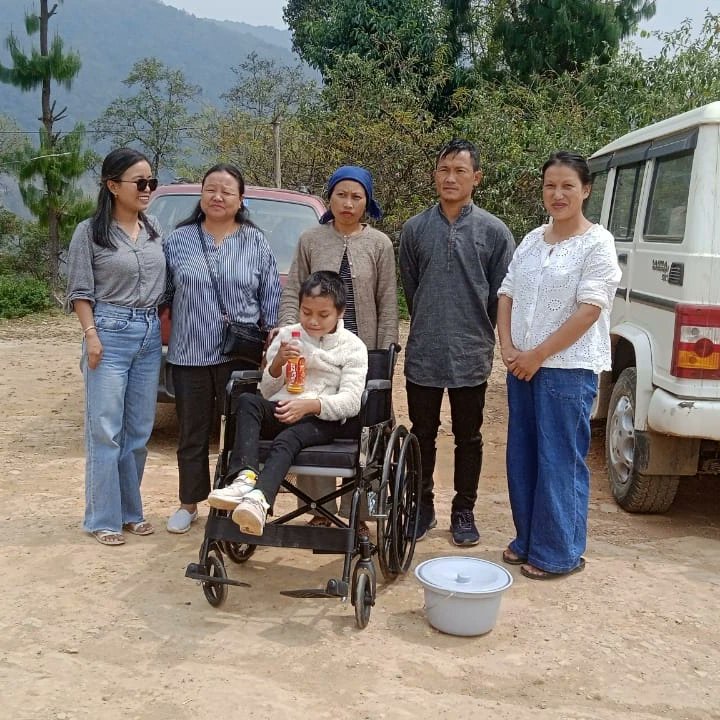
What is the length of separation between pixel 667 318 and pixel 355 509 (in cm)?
195

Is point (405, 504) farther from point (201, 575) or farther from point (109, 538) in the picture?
point (109, 538)

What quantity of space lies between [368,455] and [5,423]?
4.04 metres

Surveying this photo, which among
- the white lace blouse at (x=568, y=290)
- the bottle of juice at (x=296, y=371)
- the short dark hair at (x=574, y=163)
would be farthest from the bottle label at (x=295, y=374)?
the short dark hair at (x=574, y=163)

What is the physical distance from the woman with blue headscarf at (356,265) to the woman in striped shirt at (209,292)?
0.69ft

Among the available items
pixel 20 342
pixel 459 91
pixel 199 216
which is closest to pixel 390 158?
pixel 459 91

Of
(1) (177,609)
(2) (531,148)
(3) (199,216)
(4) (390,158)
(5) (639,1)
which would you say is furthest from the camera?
(5) (639,1)

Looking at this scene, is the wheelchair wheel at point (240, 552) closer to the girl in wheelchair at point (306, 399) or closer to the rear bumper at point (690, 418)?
the girl in wheelchair at point (306, 399)

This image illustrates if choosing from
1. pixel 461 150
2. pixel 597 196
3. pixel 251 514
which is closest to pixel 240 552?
pixel 251 514

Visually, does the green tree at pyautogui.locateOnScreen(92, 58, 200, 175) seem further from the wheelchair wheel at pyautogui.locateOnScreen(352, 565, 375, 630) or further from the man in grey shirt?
the wheelchair wheel at pyautogui.locateOnScreen(352, 565, 375, 630)

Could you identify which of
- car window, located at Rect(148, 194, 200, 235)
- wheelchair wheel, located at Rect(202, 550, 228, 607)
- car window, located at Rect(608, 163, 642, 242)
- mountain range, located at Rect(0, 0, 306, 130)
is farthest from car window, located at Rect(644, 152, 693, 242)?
mountain range, located at Rect(0, 0, 306, 130)

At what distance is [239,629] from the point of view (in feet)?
10.9

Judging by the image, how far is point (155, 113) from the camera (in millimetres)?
28250

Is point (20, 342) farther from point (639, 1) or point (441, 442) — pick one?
point (639, 1)

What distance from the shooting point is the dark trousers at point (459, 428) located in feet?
13.8
